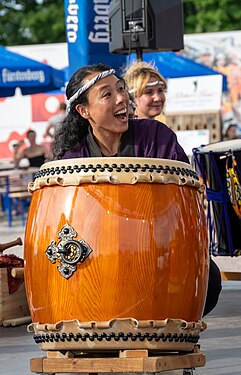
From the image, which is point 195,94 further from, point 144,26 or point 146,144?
point 146,144

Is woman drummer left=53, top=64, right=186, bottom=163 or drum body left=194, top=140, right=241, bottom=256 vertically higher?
woman drummer left=53, top=64, right=186, bottom=163

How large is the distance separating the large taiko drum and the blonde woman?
7.34 ft

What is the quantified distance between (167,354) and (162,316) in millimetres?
252

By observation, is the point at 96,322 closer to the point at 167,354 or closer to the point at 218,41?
the point at 167,354

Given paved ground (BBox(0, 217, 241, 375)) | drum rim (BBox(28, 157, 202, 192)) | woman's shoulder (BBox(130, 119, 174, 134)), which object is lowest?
paved ground (BBox(0, 217, 241, 375))

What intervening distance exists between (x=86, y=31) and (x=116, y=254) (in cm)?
592

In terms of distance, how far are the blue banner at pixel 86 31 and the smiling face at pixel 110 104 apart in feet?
16.9

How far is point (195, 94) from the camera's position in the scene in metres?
16.2

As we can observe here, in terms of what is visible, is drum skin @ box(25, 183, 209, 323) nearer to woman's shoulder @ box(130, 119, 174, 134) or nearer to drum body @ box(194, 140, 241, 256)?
woman's shoulder @ box(130, 119, 174, 134)

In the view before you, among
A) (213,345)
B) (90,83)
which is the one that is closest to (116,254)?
(90,83)

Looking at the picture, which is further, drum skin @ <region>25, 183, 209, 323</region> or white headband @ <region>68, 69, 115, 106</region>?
white headband @ <region>68, 69, 115, 106</region>

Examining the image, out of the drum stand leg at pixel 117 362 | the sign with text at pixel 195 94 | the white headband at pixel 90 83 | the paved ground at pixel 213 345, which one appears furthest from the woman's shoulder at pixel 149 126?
the sign with text at pixel 195 94

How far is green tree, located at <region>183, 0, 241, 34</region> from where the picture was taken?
31688 mm

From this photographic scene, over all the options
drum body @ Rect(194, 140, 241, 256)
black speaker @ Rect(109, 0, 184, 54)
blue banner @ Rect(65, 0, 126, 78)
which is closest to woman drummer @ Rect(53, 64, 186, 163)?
drum body @ Rect(194, 140, 241, 256)
